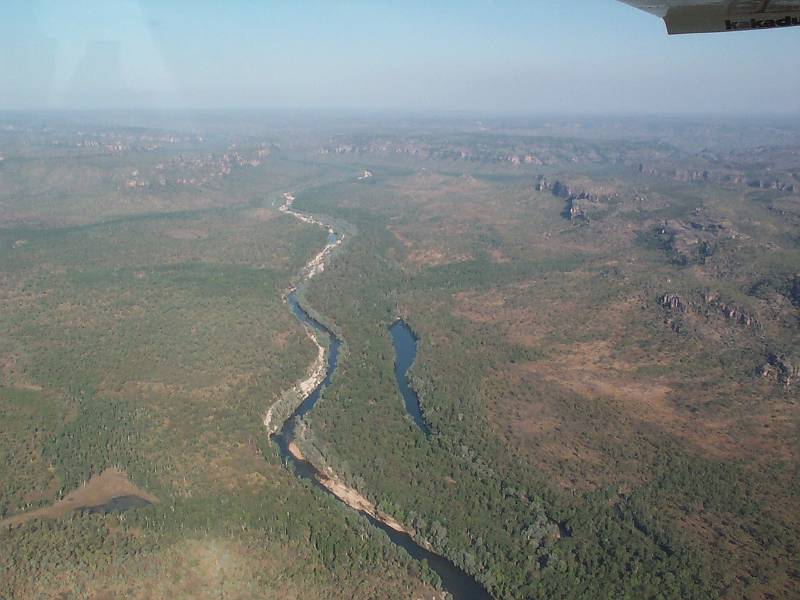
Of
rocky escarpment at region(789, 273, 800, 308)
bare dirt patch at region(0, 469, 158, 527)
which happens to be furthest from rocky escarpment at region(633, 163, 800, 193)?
bare dirt patch at region(0, 469, 158, 527)

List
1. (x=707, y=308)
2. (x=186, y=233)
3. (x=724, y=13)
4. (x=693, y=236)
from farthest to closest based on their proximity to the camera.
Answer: (x=186, y=233) → (x=693, y=236) → (x=707, y=308) → (x=724, y=13)

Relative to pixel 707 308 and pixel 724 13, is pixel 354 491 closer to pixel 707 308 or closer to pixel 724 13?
pixel 724 13

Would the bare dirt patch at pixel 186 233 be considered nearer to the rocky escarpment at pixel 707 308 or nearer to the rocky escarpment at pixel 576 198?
the rocky escarpment at pixel 576 198

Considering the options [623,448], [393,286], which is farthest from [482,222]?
[623,448]

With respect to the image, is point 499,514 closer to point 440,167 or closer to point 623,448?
point 623,448

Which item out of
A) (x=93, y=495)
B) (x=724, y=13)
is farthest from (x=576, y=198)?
(x=724, y=13)
